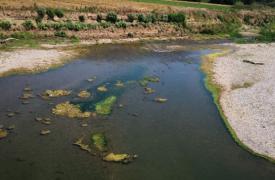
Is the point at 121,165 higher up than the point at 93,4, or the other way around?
the point at 93,4

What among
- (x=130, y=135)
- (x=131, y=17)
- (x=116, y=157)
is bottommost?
(x=116, y=157)

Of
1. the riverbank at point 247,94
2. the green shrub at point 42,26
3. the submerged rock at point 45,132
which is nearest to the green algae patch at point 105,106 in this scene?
the submerged rock at point 45,132

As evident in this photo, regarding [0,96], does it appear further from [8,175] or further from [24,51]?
[24,51]

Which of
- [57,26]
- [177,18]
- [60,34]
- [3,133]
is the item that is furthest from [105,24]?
[3,133]

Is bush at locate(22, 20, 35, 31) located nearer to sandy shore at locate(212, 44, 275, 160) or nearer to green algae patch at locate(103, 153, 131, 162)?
sandy shore at locate(212, 44, 275, 160)

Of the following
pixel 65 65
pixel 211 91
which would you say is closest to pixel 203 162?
pixel 211 91

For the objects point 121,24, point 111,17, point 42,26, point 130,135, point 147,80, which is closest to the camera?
point 130,135

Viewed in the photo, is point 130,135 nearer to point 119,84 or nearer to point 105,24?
point 119,84
